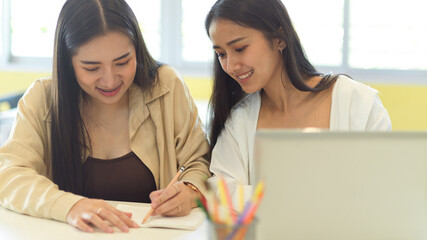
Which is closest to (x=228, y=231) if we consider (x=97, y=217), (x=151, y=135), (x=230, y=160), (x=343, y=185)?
(x=343, y=185)

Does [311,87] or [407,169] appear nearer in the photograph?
[407,169]

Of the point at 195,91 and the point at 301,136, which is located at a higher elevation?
the point at 301,136

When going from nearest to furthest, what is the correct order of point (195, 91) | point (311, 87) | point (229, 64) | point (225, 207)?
point (225, 207)
point (229, 64)
point (311, 87)
point (195, 91)

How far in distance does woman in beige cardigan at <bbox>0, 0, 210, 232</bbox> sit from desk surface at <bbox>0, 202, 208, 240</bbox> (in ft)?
0.26

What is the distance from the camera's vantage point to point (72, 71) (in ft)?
5.43

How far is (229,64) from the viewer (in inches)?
60.2

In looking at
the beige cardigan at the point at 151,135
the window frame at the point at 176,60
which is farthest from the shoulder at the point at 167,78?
the window frame at the point at 176,60

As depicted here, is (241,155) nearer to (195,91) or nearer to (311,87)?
(311,87)

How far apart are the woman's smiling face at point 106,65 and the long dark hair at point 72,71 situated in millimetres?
23

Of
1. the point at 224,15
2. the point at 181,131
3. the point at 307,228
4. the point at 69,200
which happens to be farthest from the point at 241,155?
the point at 307,228

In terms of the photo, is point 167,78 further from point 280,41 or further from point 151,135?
point 280,41

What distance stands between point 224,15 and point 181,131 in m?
0.40

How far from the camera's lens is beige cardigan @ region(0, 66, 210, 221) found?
1509mm

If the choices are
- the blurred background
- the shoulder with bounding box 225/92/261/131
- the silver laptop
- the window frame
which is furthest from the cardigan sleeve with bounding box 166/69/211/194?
the window frame
